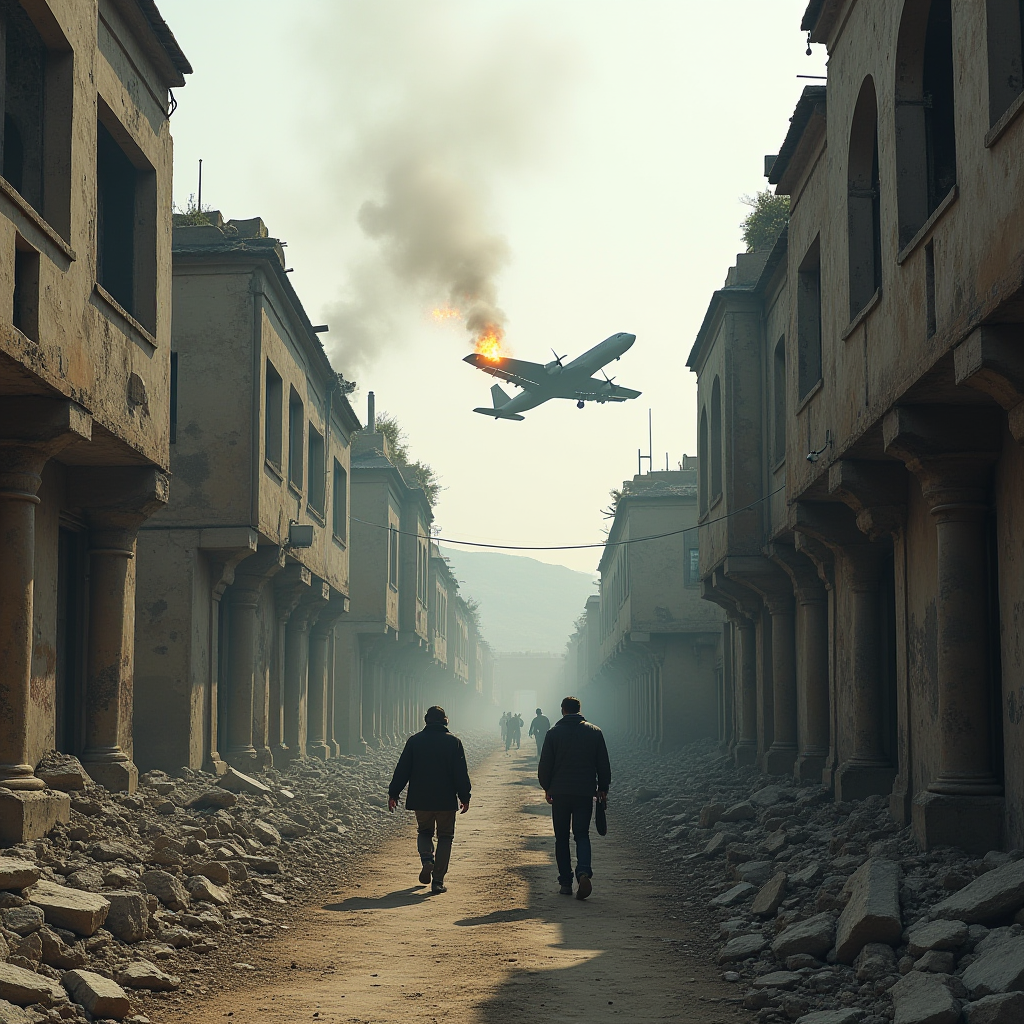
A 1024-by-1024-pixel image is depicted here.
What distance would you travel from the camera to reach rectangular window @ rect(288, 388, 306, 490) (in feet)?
73.6

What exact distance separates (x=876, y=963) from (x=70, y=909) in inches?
193

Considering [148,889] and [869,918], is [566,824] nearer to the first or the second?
[148,889]

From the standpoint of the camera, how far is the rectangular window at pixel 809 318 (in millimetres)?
15672

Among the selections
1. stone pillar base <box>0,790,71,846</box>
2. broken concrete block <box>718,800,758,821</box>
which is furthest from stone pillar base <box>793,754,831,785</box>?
stone pillar base <box>0,790,71,846</box>

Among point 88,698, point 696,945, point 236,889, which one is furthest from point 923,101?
point 88,698

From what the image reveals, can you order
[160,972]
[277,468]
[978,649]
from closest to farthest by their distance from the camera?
[160,972]
[978,649]
[277,468]

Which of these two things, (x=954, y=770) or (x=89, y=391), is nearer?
(x=954, y=770)

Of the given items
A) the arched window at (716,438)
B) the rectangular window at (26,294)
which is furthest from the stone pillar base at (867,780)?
the rectangular window at (26,294)

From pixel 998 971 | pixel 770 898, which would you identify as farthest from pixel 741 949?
pixel 998 971

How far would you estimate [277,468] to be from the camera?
2025 centimetres

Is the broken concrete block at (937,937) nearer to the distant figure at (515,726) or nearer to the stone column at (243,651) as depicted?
the stone column at (243,651)

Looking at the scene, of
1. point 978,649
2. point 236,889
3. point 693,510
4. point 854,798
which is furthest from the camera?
point 693,510

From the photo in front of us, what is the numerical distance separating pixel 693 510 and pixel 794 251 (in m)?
22.5

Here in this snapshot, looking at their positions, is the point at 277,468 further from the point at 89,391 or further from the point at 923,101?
the point at 923,101
